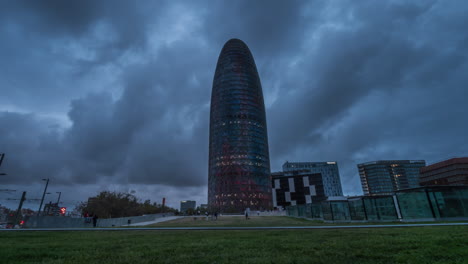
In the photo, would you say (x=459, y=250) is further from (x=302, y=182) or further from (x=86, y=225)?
(x=302, y=182)

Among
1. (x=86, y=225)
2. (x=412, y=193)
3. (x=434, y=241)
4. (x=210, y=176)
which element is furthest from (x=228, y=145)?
(x=434, y=241)

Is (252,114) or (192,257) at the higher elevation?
(252,114)

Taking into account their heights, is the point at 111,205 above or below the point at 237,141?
below

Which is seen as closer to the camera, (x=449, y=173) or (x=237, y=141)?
(x=237, y=141)

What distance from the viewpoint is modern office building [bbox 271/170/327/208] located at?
128625mm

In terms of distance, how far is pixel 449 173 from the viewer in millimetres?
135250

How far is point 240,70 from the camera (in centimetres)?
13625

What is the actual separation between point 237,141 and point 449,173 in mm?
139480

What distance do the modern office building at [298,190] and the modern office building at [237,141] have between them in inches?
718

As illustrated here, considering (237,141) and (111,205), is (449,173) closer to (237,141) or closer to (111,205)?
(237,141)

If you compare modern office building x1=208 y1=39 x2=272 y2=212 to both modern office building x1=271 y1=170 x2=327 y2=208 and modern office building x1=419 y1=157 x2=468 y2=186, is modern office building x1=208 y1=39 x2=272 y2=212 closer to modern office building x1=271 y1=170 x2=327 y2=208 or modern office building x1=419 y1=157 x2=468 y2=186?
modern office building x1=271 y1=170 x2=327 y2=208

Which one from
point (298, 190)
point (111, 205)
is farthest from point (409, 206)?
point (298, 190)

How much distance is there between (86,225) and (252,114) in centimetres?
10874

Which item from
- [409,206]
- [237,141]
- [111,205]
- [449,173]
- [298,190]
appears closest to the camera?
[409,206]
